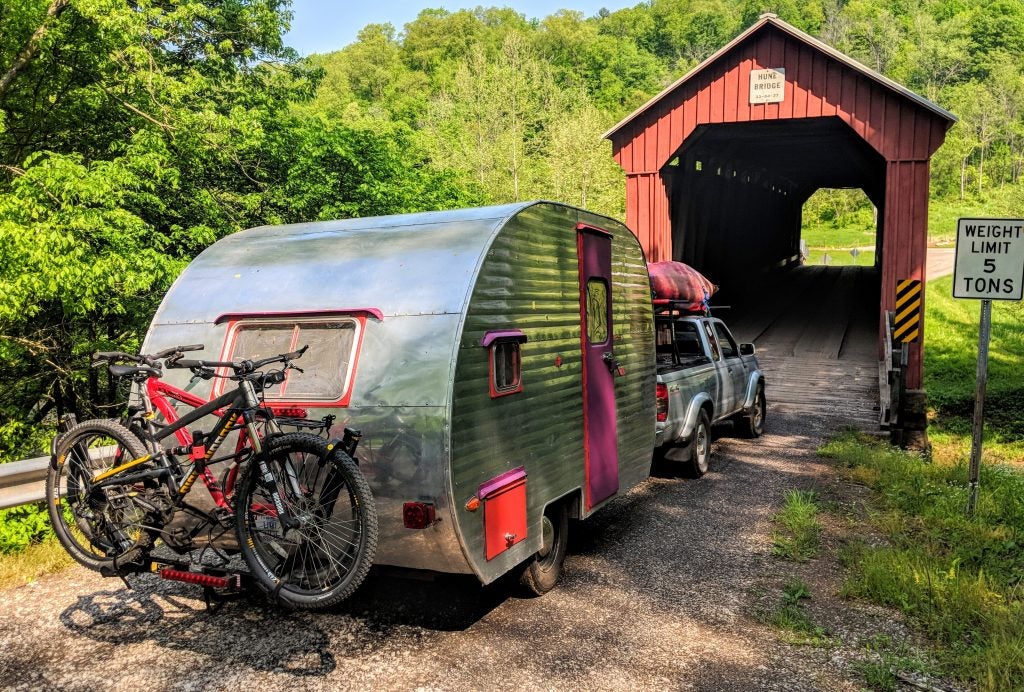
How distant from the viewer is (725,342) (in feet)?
39.8

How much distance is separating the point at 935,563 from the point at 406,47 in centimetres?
8200

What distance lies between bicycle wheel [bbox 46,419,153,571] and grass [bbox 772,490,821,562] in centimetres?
526

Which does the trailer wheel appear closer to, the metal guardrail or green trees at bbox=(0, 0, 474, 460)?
the metal guardrail

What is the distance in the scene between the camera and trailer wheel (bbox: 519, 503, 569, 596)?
6137mm

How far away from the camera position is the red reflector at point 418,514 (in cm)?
477

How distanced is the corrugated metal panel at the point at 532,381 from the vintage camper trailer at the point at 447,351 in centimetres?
2

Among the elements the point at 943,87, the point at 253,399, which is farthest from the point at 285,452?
the point at 943,87

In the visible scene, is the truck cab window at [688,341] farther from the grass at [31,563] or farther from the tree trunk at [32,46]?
the tree trunk at [32,46]

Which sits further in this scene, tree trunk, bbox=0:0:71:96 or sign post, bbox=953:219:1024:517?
tree trunk, bbox=0:0:71:96

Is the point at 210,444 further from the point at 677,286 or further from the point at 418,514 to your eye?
the point at 677,286

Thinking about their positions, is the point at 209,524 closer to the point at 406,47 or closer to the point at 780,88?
the point at 780,88

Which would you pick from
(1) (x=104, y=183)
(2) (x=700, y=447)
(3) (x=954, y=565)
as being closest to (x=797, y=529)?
(3) (x=954, y=565)

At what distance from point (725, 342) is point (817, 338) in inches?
508

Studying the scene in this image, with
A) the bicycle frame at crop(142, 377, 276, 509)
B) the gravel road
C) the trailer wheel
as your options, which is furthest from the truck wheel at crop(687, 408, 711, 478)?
the bicycle frame at crop(142, 377, 276, 509)
